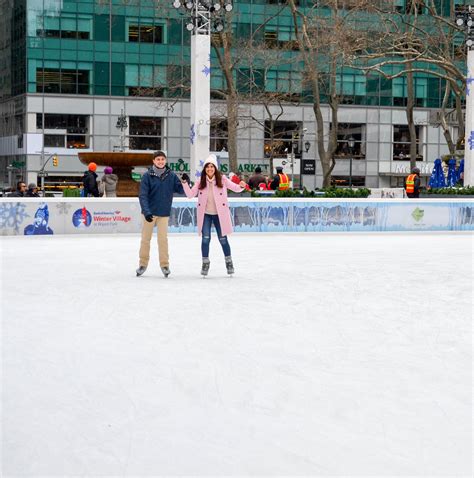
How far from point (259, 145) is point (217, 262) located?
5190 cm

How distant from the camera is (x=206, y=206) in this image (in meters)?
14.7

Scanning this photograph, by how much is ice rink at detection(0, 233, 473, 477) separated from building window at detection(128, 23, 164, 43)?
52.2m

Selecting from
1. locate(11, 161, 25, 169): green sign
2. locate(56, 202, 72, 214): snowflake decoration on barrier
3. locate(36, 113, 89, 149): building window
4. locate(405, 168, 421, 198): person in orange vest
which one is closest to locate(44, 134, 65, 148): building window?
locate(36, 113, 89, 149): building window

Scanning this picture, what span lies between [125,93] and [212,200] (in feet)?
170

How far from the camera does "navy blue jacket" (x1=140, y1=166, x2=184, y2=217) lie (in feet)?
47.9

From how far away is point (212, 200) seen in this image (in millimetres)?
14680

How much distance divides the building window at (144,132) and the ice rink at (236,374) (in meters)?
50.4

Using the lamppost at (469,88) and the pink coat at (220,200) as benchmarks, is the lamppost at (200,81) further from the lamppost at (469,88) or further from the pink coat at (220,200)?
the pink coat at (220,200)

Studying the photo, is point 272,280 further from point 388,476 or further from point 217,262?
point 388,476

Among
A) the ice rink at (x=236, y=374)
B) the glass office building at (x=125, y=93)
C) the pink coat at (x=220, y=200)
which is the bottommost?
the ice rink at (x=236, y=374)

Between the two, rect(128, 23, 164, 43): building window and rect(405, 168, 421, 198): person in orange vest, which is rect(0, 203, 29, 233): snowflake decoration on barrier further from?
rect(128, 23, 164, 43): building window

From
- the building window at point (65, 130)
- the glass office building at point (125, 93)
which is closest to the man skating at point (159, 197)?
the glass office building at point (125, 93)

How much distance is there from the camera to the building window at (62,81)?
63750 mm

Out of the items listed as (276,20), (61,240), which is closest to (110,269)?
(61,240)
